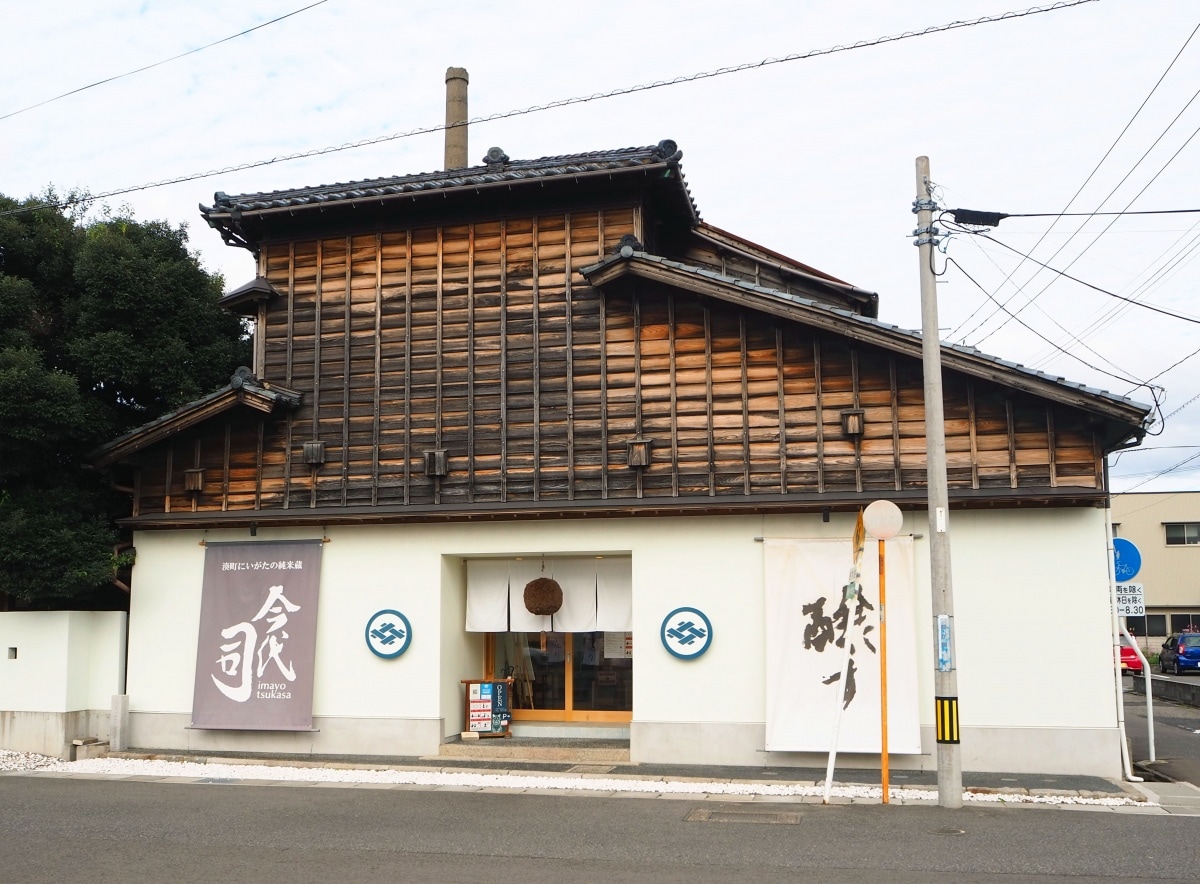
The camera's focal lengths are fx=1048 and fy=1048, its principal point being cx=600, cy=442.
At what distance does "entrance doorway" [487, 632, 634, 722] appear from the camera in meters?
15.1

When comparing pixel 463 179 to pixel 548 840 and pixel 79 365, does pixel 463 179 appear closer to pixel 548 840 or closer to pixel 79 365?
pixel 79 365

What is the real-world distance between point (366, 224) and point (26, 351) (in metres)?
5.07

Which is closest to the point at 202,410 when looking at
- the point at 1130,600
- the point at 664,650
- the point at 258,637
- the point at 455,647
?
the point at 258,637

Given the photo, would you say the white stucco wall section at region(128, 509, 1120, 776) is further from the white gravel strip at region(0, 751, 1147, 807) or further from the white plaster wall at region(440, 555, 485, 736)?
the white gravel strip at region(0, 751, 1147, 807)

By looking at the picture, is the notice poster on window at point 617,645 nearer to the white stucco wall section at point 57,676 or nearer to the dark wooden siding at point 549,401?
the dark wooden siding at point 549,401

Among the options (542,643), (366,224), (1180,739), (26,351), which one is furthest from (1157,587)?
(26,351)

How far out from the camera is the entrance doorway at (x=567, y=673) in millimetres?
15133

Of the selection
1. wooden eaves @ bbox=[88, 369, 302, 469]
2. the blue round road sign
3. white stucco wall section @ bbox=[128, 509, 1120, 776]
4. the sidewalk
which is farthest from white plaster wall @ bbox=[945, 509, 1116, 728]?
wooden eaves @ bbox=[88, 369, 302, 469]

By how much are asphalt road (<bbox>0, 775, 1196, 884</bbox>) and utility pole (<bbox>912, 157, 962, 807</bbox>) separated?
0.50m

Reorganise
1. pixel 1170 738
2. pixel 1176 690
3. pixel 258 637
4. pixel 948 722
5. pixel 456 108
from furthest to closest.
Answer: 1. pixel 1176 690
2. pixel 456 108
3. pixel 1170 738
4. pixel 258 637
5. pixel 948 722

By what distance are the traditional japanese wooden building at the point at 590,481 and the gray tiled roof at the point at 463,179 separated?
0.06 meters

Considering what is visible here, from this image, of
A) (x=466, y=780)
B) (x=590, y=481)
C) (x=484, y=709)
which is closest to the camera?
(x=466, y=780)

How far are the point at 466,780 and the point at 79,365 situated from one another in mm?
8775

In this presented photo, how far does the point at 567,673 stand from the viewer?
15.4 m
